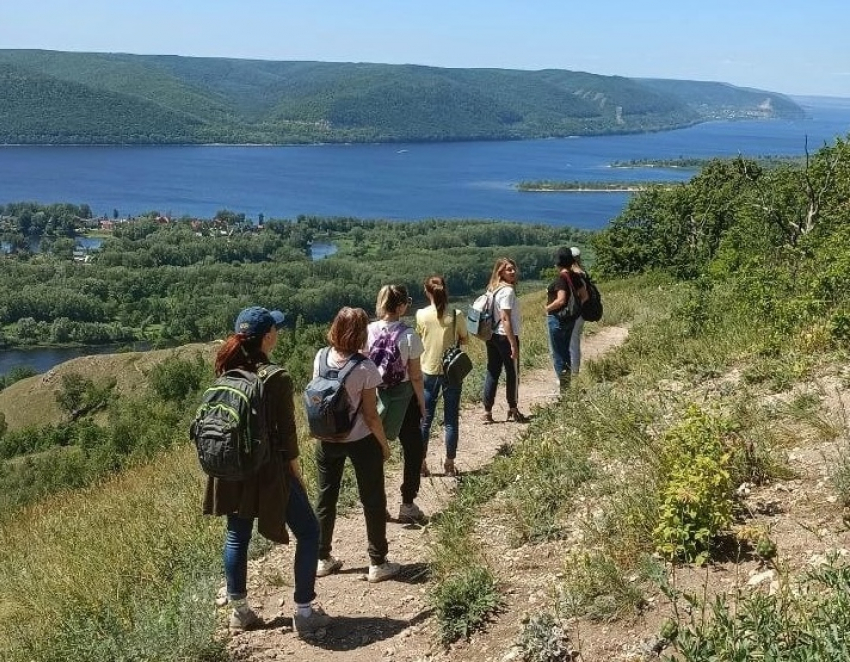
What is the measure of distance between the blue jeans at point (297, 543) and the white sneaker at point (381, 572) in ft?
1.60

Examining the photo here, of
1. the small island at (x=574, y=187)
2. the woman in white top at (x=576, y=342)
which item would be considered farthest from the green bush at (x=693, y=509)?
the small island at (x=574, y=187)

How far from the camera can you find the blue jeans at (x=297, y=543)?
3.48 m

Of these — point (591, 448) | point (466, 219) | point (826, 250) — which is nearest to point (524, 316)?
point (826, 250)

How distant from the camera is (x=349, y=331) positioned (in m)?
3.65

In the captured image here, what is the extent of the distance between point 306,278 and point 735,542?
7587 centimetres

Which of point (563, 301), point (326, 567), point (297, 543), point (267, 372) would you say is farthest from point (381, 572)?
point (563, 301)

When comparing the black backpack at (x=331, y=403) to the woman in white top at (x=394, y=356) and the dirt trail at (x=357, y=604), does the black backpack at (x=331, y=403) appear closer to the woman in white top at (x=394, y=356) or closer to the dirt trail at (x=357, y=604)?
the woman in white top at (x=394, y=356)

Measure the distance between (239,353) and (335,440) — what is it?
72 centimetres

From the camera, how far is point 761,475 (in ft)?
12.1

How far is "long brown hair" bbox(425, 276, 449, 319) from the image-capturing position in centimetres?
526

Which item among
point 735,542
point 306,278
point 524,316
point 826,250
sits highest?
point 826,250

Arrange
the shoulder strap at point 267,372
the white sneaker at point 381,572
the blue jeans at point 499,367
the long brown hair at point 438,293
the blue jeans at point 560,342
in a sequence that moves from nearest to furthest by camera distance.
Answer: the shoulder strap at point 267,372 < the white sneaker at point 381,572 < the long brown hair at point 438,293 < the blue jeans at point 499,367 < the blue jeans at point 560,342

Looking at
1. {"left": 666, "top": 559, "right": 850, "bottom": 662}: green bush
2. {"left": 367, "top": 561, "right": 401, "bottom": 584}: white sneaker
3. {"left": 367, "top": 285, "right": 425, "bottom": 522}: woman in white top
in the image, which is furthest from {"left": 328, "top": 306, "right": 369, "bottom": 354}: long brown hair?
{"left": 666, "top": 559, "right": 850, "bottom": 662}: green bush

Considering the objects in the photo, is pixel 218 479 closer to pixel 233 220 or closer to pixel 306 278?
pixel 306 278
